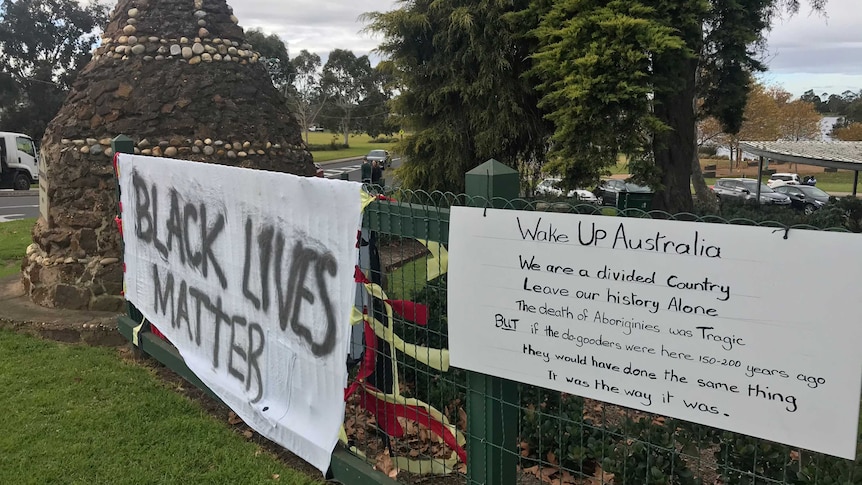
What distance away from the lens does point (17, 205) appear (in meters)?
21.0

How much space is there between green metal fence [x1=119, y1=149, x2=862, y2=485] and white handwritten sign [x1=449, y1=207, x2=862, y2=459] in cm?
15

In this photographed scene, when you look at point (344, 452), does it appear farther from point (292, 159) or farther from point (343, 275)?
point (292, 159)

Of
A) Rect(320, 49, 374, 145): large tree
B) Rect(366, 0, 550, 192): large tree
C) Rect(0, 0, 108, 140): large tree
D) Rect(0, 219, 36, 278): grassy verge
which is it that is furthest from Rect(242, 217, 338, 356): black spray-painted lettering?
Rect(320, 49, 374, 145): large tree

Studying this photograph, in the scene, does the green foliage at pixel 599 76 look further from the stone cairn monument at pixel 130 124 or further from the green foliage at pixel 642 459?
the green foliage at pixel 642 459

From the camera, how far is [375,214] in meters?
3.04

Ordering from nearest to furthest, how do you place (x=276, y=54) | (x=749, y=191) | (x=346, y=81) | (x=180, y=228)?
(x=180, y=228)
(x=749, y=191)
(x=276, y=54)
(x=346, y=81)

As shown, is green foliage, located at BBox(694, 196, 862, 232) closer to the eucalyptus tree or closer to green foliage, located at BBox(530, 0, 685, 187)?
the eucalyptus tree

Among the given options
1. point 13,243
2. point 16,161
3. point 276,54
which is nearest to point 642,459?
point 13,243

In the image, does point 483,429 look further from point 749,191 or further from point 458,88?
point 749,191

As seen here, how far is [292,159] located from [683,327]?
6175 mm

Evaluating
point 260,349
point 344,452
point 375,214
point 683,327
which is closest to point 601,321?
point 683,327

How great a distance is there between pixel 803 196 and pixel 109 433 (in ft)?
94.4

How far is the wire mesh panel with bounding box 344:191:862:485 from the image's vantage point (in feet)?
8.71

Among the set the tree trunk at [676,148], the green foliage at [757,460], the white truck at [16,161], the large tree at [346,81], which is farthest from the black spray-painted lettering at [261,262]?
the large tree at [346,81]
